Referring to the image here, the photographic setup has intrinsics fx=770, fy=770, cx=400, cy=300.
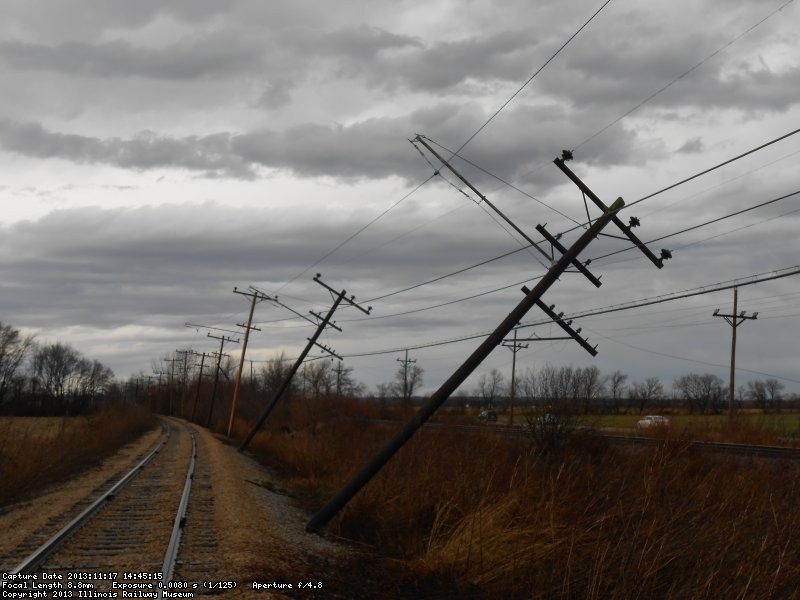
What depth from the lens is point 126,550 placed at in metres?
11.4

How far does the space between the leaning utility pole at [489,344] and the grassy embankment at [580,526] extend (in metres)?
0.84

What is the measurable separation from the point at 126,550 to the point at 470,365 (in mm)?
6844

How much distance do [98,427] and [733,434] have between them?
3465 cm

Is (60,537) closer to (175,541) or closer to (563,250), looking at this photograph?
(175,541)

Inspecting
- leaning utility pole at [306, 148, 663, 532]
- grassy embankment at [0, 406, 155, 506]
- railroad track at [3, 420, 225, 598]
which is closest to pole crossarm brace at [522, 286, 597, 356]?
leaning utility pole at [306, 148, 663, 532]

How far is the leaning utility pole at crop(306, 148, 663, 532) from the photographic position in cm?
1455

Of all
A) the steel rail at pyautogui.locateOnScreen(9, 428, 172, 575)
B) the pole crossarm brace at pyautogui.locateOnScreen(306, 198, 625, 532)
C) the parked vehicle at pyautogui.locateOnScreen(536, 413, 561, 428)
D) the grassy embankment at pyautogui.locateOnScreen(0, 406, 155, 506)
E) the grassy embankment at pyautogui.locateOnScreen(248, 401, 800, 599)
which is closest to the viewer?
the grassy embankment at pyautogui.locateOnScreen(248, 401, 800, 599)

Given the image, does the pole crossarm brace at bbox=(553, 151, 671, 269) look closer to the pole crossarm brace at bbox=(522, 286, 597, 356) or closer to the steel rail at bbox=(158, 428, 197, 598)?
the pole crossarm brace at bbox=(522, 286, 597, 356)

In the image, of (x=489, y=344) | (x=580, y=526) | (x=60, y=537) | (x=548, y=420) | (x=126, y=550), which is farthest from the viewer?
(x=548, y=420)

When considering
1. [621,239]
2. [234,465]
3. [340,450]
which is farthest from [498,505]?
[234,465]

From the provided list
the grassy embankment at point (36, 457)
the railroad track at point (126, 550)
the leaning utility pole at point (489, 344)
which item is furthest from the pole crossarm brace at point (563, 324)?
the grassy embankment at point (36, 457)

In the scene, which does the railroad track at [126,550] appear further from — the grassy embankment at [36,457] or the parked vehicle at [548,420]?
the parked vehicle at [548,420]

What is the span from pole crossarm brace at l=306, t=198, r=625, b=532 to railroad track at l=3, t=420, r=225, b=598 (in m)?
2.50

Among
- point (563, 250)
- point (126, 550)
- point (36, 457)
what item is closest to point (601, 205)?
point (563, 250)
